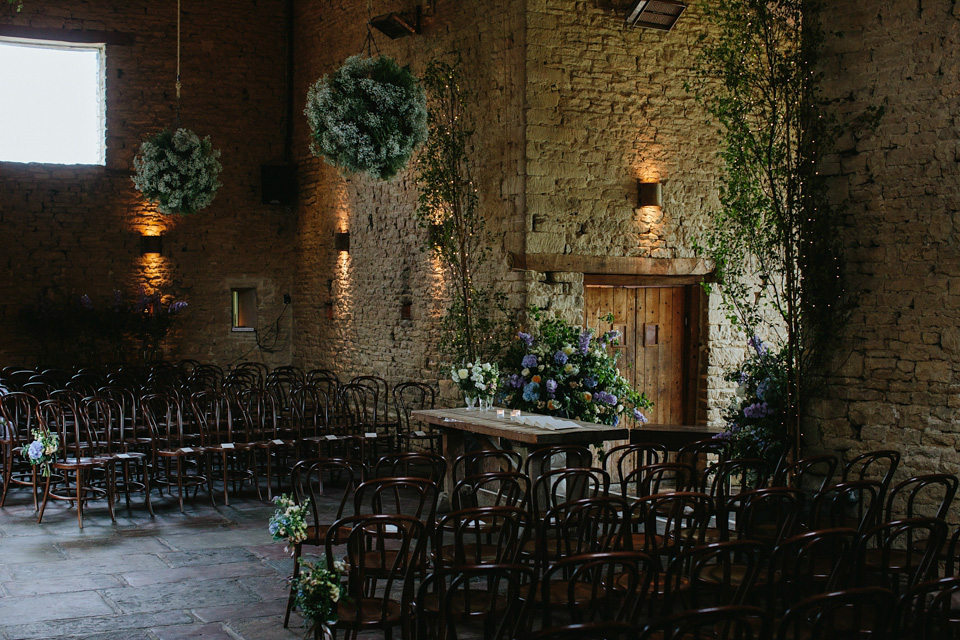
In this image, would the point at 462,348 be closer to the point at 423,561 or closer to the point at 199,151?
the point at 199,151

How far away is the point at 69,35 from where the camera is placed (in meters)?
11.8

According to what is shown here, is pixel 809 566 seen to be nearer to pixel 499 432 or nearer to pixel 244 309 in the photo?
pixel 499 432

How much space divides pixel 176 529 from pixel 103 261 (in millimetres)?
6656

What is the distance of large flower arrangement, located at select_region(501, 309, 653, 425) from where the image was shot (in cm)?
746

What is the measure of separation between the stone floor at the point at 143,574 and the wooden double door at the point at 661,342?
379 cm

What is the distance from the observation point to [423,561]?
12.6 feet

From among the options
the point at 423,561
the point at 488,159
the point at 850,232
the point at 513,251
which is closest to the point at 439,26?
the point at 488,159

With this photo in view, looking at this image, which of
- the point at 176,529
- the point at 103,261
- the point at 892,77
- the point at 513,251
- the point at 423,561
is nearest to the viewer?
the point at 423,561

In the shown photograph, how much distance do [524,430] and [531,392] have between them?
138 centimetres

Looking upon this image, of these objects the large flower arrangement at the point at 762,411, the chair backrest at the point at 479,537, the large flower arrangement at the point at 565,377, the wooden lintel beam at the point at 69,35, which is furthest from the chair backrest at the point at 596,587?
the wooden lintel beam at the point at 69,35

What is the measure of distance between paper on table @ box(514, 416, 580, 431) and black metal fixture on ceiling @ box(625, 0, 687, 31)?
13.2 feet

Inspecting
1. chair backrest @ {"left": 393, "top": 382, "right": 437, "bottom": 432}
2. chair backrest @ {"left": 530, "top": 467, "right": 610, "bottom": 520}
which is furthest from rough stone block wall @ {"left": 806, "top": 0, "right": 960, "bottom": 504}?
chair backrest @ {"left": 393, "top": 382, "right": 437, "bottom": 432}

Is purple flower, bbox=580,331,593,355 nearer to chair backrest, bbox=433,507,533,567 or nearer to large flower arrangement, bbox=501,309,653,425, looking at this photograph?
large flower arrangement, bbox=501,309,653,425

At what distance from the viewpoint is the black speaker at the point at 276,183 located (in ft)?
41.2
